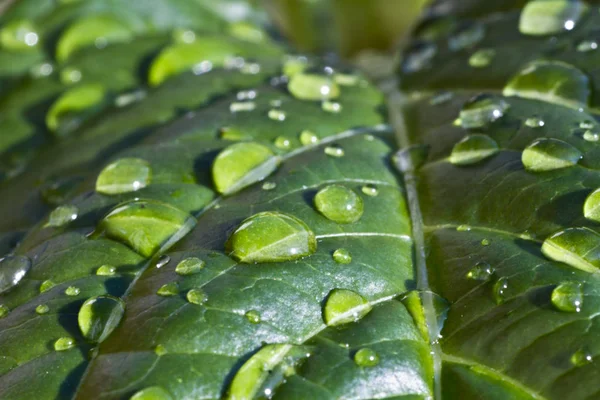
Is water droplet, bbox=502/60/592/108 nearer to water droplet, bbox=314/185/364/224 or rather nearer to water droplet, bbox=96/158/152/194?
water droplet, bbox=314/185/364/224

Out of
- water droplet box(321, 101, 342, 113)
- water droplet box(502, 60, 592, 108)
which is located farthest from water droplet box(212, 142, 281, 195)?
water droplet box(502, 60, 592, 108)

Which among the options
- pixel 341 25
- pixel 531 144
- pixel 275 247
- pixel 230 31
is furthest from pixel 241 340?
pixel 341 25

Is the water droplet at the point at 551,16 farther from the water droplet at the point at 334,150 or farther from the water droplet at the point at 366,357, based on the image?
the water droplet at the point at 366,357

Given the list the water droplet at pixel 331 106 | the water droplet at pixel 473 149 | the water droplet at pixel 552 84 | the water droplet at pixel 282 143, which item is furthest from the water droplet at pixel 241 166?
the water droplet at pixel 552 84

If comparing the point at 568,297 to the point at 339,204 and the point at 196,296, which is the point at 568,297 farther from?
the point at 196,296

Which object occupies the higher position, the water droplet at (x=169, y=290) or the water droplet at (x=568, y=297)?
the water droplet at (x=568, y=297)

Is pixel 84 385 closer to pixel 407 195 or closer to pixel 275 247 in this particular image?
pixel 275 247

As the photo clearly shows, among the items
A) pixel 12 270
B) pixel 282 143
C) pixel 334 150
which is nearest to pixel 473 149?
pixel 334 150
